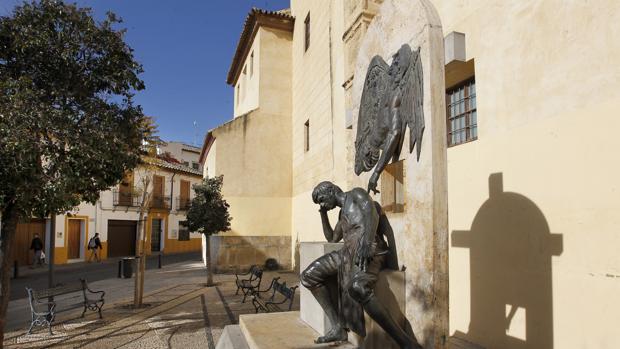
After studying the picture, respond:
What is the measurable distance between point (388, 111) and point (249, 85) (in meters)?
15.9

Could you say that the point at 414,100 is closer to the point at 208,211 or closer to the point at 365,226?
the point at 365,226

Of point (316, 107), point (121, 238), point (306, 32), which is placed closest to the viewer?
point (316, 107)

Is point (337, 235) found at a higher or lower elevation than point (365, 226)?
lower

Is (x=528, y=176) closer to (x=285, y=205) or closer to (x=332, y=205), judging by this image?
(x=332, y=205)

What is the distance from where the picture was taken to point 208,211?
1295cm

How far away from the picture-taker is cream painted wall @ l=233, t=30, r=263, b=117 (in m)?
17.2

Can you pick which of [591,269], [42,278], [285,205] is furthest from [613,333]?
[42,278]

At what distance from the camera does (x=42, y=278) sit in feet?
52.7

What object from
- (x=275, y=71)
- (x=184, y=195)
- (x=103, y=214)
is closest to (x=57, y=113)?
(x=275, y=71)

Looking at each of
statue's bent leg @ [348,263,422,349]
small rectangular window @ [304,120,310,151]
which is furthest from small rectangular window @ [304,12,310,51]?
statue's bent leg @ [348,263,422,349]

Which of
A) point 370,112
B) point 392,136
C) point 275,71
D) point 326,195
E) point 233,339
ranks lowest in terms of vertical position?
point 233,339

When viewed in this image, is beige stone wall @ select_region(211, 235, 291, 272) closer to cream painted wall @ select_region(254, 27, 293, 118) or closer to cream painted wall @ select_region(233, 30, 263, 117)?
cream painted wall @ select_region(254, 27, 293, 118)

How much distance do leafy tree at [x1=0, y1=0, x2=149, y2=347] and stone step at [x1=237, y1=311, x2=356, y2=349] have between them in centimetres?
265

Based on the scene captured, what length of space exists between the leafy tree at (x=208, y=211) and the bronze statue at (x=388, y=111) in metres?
9.12
